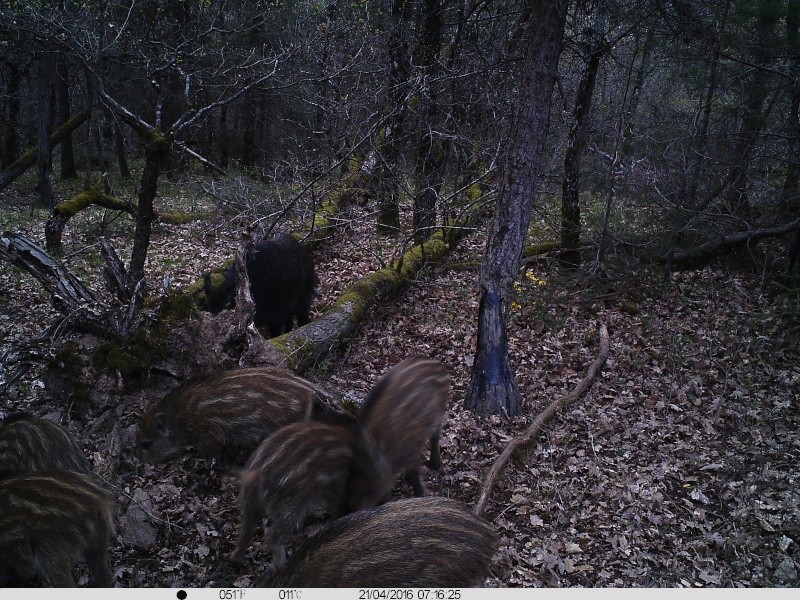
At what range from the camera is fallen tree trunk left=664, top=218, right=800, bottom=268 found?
8.42 meters

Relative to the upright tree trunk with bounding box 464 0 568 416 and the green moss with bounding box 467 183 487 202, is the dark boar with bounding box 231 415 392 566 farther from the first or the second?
the green moss with bounding box 467 183 487 202

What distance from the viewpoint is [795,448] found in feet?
17.8

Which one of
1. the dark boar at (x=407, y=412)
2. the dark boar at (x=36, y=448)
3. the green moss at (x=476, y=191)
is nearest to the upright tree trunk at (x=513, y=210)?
the dark boar at (x=407, y=412)

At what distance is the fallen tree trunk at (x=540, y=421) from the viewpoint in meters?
5.07

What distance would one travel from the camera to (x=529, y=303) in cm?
880

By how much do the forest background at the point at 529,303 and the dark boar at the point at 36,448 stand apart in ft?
1.24

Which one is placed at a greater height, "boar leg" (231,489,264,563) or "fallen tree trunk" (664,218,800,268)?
"fallen tree trunk" (664,218,800,268)

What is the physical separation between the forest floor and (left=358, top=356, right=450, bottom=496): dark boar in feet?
2.23

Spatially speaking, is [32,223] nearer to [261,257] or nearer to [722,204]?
[261,257]

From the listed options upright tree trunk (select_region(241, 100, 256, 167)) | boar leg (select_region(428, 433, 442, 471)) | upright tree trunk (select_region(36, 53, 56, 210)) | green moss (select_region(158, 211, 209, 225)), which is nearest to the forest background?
boar leg (select_region(428, 433, 442, 471))

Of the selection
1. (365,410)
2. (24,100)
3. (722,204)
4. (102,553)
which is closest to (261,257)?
(365,410)

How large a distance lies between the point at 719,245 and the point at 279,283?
621 centimetres

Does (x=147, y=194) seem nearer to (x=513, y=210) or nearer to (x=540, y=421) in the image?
(x=513, y=210)

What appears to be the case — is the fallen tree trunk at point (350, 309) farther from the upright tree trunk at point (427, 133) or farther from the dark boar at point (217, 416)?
the dark boar at point (217, 416)
